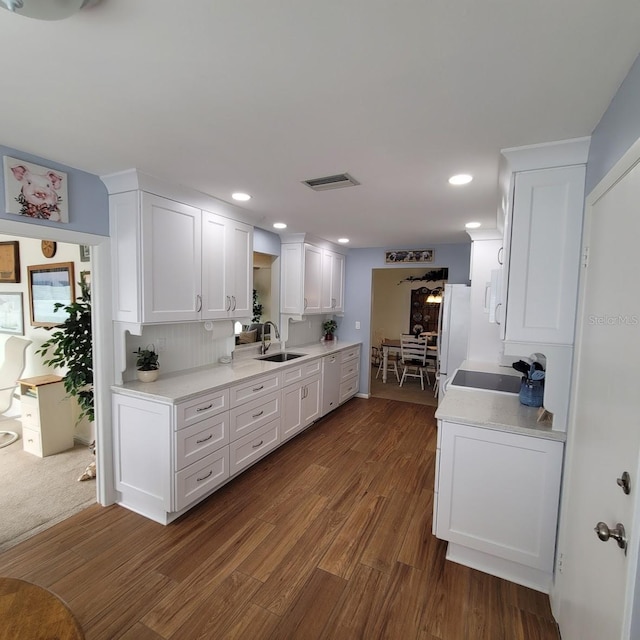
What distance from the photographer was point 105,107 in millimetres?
1417

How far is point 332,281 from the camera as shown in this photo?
4.83m

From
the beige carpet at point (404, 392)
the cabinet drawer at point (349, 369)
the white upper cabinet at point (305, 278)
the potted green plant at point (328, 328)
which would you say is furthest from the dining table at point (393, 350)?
the white upper cabinet at point (305, 278)

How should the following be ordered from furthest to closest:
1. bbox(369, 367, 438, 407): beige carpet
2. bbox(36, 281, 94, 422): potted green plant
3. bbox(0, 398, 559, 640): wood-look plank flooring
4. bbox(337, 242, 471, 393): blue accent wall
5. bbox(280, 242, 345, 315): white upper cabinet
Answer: bbox(369, 367, 438, 407): beige carpet < bbox(337, 242, 471, 393): blue accent wall < bbox(280, 242, 345, 315): white upper cabinet < bbox(36, 281, 94, 422): potted green plant < bbox(0, 398, 559, 640): wood-look plank flooring

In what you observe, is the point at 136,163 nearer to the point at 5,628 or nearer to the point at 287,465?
the point at 5,628

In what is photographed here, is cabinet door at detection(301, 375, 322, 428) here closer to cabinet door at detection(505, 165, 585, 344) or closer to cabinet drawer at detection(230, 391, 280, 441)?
cabinet drawer at detection(230, 391, 280, 441)

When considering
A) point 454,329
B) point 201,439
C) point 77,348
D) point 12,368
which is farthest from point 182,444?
point 454,329

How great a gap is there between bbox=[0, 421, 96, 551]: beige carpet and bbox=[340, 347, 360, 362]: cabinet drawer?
306 cm

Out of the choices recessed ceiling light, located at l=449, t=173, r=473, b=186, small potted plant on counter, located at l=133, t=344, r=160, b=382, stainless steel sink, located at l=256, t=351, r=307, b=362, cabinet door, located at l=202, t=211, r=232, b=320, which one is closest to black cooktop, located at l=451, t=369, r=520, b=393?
recessed ceiling light, located at l=449, t=173, r=473, b=186

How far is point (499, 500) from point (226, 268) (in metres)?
2.59

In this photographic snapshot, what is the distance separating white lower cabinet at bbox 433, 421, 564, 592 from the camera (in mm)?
1732

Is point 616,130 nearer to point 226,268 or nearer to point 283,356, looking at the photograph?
point 226,268

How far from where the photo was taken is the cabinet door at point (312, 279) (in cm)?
419

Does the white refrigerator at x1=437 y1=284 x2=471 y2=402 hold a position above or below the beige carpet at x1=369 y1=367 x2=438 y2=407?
above

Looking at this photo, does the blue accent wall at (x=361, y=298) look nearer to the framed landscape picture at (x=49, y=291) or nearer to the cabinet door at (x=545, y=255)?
the cabinet door at (x=545, y=255)
